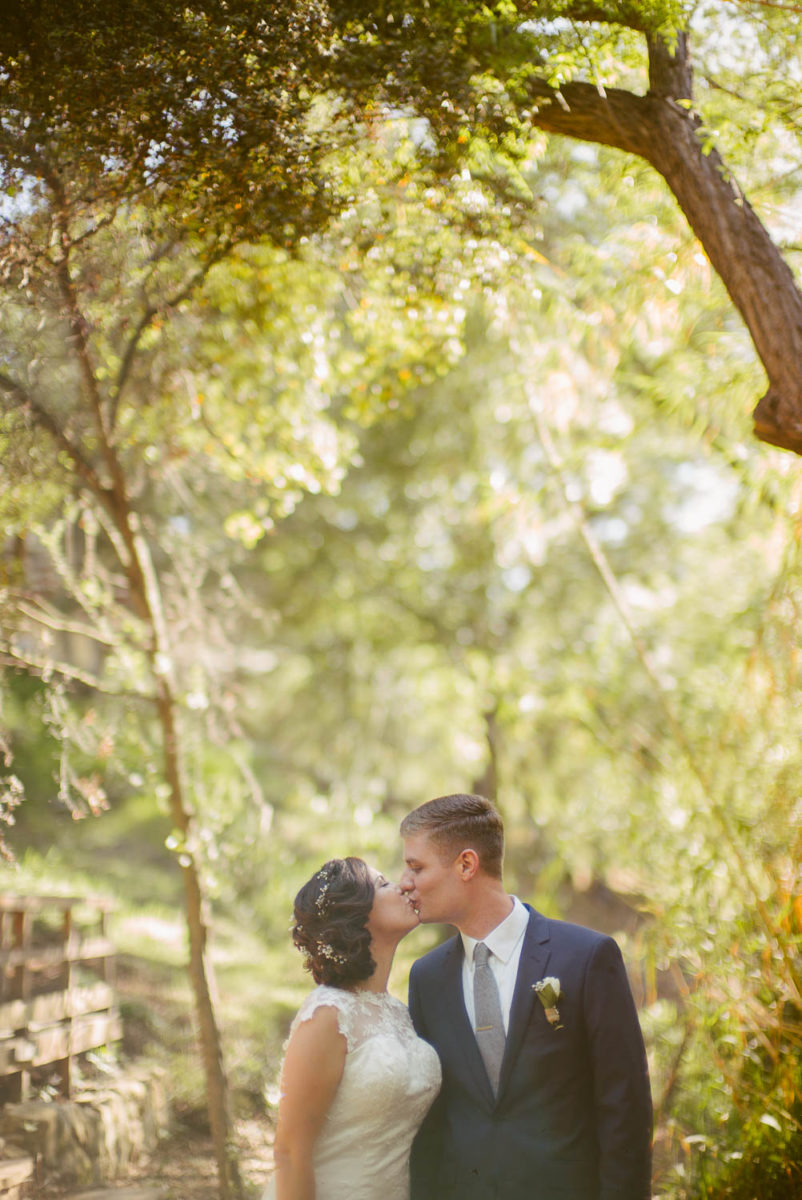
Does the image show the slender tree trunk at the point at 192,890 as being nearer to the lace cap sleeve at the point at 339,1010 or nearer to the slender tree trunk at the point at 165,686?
the slender tree trunk at the point at 165,686

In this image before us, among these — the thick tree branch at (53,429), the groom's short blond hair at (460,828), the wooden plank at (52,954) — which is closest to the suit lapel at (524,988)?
the groom's short blond hair at (460,828)

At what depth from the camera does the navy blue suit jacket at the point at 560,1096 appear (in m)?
2.21

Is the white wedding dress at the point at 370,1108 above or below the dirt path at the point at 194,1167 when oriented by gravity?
above

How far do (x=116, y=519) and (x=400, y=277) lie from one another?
159cm

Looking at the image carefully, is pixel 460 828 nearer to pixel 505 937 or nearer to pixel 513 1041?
pixel 505 937

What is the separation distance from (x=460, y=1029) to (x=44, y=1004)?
203 cm

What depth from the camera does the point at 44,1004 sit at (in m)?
3.61

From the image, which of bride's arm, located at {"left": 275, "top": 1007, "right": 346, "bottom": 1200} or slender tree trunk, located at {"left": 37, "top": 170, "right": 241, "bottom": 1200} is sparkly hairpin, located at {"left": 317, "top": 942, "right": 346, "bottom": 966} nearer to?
bride's arm, located at {"left": 275, "top": 1007, "right": 346, "bottom": 1200}

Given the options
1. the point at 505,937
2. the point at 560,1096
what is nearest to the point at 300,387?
the point at 505,937

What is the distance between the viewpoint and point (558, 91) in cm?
288

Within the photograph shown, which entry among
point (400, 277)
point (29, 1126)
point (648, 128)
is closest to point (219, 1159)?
point (29, 1126)

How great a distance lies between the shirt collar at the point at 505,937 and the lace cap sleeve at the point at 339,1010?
0.36 m

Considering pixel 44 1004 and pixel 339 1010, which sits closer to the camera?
pixel 339 1010

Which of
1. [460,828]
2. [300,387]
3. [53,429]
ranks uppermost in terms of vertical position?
[300,387]
